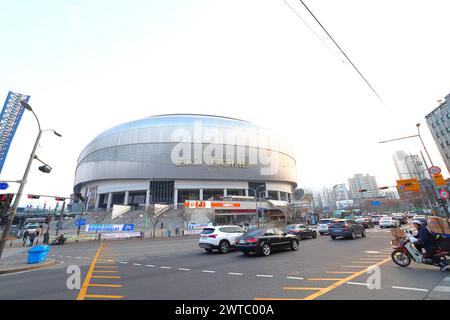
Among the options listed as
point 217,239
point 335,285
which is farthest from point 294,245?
point 335,285

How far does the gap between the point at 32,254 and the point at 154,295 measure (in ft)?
40.8

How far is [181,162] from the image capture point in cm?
6981

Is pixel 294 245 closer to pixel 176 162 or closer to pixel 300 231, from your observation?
pixel 300 231

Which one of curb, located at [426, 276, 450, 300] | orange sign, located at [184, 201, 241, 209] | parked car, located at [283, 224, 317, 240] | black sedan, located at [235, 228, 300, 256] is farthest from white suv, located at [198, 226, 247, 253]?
orange sign, located at [184, 201, 241, 209]

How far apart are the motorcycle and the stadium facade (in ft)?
208

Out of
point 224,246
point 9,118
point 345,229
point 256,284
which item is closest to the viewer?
point 256,284

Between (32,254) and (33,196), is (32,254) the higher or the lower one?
the lower one

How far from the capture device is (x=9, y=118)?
52406mm

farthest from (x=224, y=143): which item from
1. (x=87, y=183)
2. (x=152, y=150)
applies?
(x=87, y=183)

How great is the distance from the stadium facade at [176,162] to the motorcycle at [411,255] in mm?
63327

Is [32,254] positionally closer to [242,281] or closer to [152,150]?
[242,281]

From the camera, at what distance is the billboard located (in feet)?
169

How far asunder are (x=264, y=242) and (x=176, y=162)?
198 feet

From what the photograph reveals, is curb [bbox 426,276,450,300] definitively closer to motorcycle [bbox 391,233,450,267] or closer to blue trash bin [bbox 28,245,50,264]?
motorcycle [bbox 391,233,450,267]
